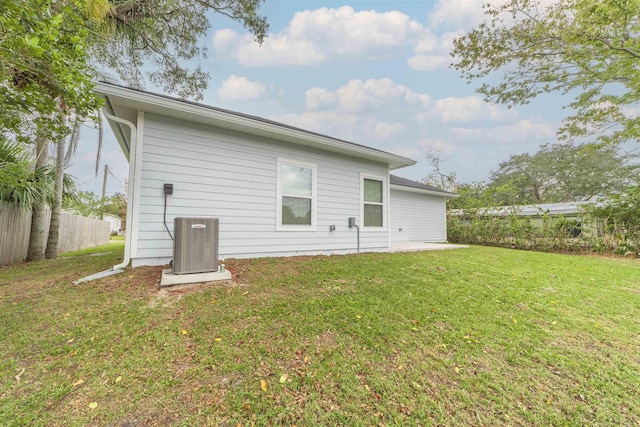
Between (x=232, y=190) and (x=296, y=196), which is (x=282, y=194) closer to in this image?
(x=296, y=196)

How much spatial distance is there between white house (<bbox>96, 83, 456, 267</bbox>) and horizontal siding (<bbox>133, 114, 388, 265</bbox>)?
2 centimetres

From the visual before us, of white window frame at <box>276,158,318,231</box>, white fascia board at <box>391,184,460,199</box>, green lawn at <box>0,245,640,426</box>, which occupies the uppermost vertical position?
white fascia board at <box>391,184,460,199</box>

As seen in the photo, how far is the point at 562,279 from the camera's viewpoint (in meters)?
4.40

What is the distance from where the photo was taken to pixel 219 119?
4.44m

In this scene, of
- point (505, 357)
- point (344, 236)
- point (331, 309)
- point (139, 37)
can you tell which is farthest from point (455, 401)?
point (139, 37)

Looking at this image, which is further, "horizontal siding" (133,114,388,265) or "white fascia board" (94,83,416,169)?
"horizontal siding" (133,114,388,265)

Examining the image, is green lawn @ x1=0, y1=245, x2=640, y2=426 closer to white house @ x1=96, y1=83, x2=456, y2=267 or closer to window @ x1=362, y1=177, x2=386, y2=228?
white house @ x1=96, y1=83, x2=456, y2=267

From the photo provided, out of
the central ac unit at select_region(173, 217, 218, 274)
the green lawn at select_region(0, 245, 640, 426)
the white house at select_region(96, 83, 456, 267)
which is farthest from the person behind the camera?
the white house at select_region(96, 83, 456, 267)

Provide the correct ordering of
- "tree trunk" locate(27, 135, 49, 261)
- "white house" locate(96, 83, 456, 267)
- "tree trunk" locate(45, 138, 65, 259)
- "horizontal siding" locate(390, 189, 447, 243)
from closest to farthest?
"white house" locate(96, 83, 456, 267) → "tree trunk" locate(27, 135, 49, 261) → "tree trunk" locate(45, 138, 65, 259) → "horizontal siding" locate(390, 189, 447, 243)

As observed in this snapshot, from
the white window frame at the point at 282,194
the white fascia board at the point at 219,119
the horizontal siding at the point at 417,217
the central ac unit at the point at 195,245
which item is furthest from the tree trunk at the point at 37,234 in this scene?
the horizontal siding at the point at 417,217

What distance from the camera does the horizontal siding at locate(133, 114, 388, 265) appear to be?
4160 millimetres

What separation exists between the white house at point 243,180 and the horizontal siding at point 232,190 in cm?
2

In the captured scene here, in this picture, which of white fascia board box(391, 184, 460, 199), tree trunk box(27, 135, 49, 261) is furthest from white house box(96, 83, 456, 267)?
white fascia board box(391, 184, 460, 199)

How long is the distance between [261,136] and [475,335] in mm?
4726
